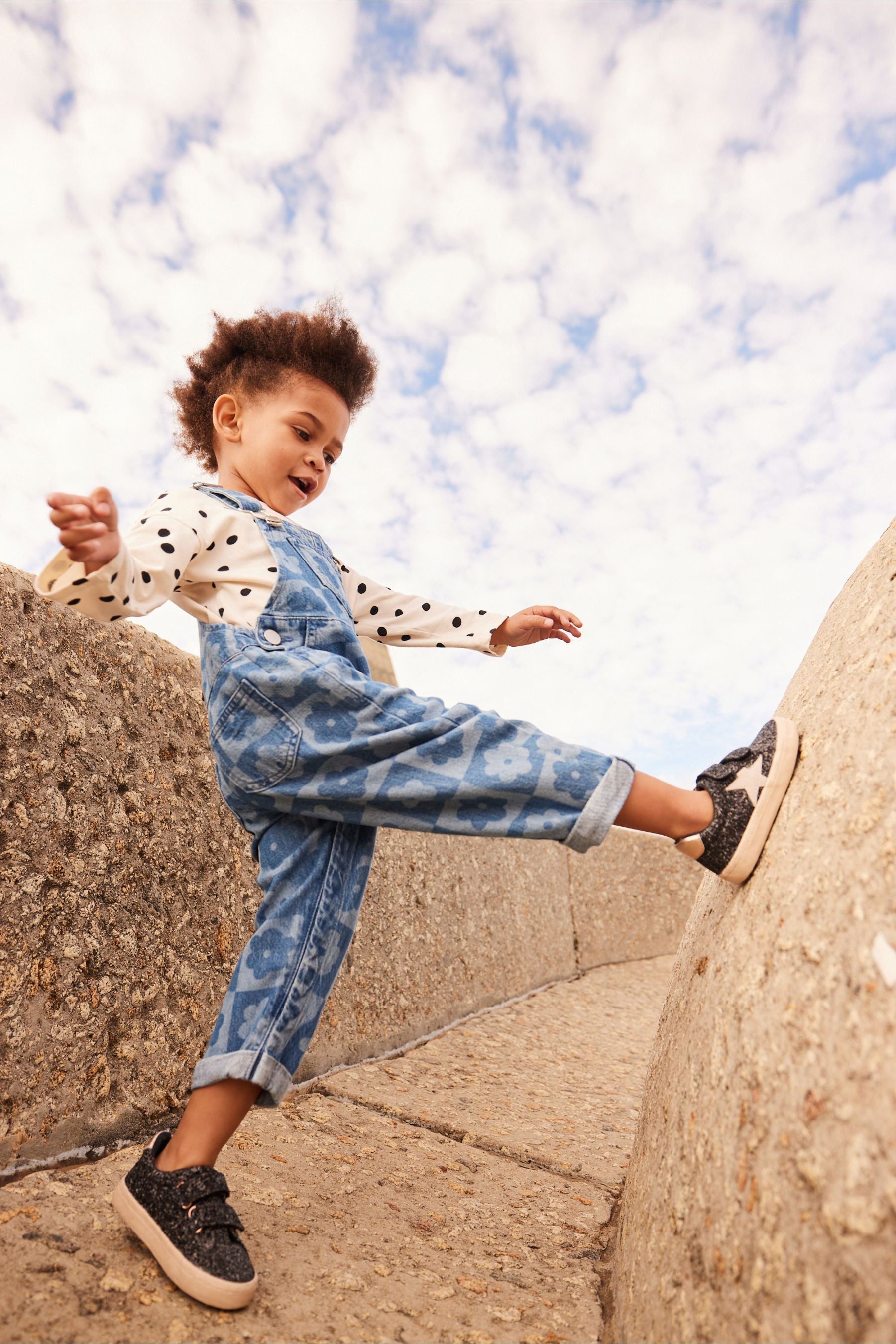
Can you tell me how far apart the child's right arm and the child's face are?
1.14 ft

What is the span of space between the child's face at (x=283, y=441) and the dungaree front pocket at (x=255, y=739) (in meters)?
0.56

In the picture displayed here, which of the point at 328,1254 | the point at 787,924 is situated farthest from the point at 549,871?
the point at 787,924

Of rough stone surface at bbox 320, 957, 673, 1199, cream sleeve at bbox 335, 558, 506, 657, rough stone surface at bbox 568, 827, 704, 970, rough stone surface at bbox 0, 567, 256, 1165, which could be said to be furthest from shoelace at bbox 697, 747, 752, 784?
rough stone surface at bbox 568, 827, 704, 970

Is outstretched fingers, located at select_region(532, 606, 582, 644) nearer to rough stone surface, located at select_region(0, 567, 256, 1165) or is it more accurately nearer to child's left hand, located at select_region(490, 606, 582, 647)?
child's left hand, located at select_region(490, 606, 582, 647)

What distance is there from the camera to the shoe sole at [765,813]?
1.15 metres

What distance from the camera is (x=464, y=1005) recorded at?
2842 mm

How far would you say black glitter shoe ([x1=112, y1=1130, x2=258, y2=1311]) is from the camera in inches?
41.9

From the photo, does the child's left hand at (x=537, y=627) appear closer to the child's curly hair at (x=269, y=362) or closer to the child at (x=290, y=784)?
the child at (x=290, y=784)

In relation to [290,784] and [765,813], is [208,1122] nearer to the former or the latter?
[290,784]

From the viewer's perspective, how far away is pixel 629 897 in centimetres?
478

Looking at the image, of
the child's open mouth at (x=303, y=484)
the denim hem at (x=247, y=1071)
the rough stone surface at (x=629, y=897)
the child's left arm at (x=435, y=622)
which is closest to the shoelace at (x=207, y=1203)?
the denim hem at (x=247, y=1071)

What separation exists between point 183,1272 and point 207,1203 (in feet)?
0.28

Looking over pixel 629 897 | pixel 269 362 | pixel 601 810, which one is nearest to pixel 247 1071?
pixel 601 810

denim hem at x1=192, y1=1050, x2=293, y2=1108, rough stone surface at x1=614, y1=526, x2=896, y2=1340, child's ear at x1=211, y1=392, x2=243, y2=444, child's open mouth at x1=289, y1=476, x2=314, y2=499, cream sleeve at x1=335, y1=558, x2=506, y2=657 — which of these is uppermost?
child's ear at x1=211, y1=392, x2=243, y2=444
